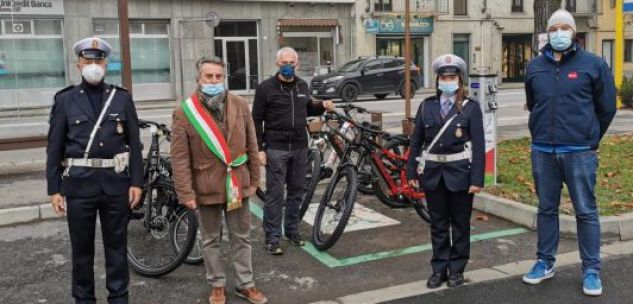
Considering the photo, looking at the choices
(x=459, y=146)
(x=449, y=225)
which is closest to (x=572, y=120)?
(x=459, y=146)

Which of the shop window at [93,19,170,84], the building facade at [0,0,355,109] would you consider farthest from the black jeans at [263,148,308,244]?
the shop window at [93,19,170,84]

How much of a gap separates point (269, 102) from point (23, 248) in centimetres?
268

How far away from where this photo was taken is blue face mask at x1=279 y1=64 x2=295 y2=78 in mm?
5672

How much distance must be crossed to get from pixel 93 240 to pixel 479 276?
Answer: 113 inches

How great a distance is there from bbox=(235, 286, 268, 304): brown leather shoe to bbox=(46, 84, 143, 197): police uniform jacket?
1.18 m

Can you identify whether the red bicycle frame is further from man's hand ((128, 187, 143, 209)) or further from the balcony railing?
the balcony railing

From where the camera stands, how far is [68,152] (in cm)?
402

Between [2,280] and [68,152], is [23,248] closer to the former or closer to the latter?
[2,280]

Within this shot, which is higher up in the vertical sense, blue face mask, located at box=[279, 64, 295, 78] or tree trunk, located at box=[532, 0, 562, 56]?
tree trunk, located at box=[532, 0, 562, 56]

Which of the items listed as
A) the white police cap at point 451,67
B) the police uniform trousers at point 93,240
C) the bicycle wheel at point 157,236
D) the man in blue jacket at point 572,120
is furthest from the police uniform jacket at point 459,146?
the police uniform trousers at point 93,240

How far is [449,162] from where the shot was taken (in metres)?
4.77

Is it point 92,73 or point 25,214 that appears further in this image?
point 25,214

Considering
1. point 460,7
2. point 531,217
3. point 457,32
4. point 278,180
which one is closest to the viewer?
point 278,180

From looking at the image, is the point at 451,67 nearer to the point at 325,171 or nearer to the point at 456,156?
the point at 456,156
